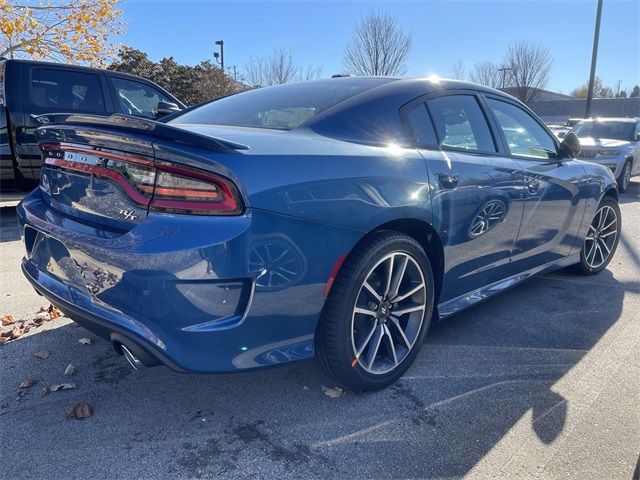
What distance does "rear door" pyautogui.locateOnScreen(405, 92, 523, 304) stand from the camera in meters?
2.68

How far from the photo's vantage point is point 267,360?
2062 millimetres

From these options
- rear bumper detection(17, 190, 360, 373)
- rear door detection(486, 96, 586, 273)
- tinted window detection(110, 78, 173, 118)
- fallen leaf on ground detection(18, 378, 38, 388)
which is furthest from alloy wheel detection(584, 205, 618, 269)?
tinted window detection(110, 78, 173, 118)

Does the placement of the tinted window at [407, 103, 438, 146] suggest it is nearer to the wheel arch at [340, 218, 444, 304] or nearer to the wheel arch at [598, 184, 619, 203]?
the wheel arch at [340, 218, 444, 304]

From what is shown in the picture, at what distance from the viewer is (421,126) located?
8.91ft

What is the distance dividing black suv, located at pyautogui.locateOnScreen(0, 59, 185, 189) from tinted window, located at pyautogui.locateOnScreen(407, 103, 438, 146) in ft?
11.9

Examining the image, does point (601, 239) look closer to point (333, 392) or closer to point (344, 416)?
point (333, 392)

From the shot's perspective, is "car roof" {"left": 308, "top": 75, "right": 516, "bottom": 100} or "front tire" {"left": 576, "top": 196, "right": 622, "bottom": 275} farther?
"front tire" {"left": 576, "top": 196, "right": 622, "bottom": 275}

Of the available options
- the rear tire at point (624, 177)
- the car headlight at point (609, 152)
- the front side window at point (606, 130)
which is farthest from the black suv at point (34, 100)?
the front side window at point (606, 130)

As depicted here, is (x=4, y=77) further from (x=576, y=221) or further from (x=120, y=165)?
(x=576, y=221)

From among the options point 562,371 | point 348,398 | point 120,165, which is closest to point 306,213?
point 120,165

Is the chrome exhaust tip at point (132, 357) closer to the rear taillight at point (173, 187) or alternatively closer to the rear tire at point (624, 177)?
the rear taillight at point (173, 187)

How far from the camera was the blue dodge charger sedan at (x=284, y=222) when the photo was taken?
1.85 m

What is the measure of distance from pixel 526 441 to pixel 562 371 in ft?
2.54

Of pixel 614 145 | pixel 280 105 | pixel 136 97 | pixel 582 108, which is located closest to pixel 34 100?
pixel 136 97
